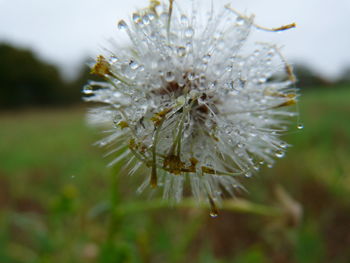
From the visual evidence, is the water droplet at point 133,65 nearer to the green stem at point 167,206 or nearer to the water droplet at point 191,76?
the water droplet at point 191,76

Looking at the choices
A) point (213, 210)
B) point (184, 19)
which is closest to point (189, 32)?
point (184, 19)

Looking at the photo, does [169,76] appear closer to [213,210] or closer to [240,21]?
[240,21]

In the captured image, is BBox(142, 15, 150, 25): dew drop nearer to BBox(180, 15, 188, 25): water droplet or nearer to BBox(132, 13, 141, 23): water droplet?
BBox(132, 13, 141, 23): water droplet

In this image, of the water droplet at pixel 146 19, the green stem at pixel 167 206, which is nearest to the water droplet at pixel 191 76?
the water droplet at pixel 146 19

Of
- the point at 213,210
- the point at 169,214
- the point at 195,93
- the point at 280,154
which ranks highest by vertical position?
the point at 195,93

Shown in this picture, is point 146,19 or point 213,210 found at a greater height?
point 146,19

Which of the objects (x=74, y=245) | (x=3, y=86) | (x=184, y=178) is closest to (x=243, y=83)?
(x=184, y=178)
